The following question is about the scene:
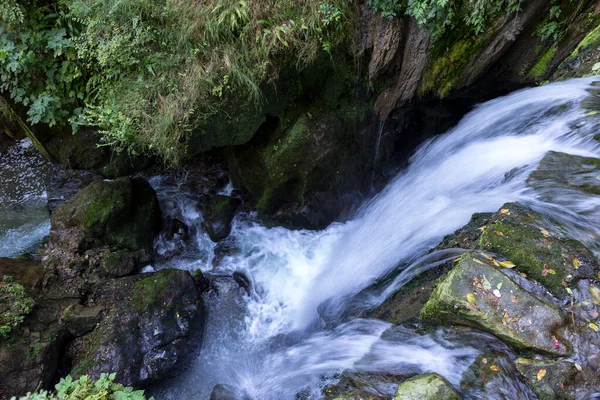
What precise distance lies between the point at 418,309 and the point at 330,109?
10.2 feet

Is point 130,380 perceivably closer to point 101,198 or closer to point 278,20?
point 101,198

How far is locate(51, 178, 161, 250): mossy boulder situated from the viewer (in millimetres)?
5629

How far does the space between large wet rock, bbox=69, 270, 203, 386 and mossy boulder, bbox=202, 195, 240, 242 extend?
113 cm

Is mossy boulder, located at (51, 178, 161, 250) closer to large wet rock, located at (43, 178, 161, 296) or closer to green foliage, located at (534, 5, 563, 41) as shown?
large wet rock, located at (43, 178, 161, 296)

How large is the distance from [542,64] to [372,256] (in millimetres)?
3482

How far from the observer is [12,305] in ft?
15.0

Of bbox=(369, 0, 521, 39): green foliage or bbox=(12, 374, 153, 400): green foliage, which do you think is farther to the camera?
bbox=(369, 0, 521, 39): green foliage

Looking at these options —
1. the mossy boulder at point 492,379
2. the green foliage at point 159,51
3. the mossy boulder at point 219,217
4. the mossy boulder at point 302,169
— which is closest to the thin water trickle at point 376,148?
the mossy boulder at point 302,169

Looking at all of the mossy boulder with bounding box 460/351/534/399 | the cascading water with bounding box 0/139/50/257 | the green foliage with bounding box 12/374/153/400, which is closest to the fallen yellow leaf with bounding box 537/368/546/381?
the mossy boulder with bounding box 460/351/534/399

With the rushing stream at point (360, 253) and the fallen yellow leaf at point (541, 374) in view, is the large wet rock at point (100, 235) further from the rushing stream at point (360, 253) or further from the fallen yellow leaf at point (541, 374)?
the fallen yellow leaf at point (541, 374)

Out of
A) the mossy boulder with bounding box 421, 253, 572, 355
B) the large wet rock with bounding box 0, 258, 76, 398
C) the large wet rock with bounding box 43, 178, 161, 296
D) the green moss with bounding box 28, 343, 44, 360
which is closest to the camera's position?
the mossy boulder with bounding box 421, 253, 572, 355

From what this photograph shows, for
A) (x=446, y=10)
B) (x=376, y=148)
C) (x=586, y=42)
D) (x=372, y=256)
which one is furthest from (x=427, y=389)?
(x=586, y=42)

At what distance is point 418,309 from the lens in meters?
3.61

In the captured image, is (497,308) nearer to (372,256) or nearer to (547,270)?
(547,270)
